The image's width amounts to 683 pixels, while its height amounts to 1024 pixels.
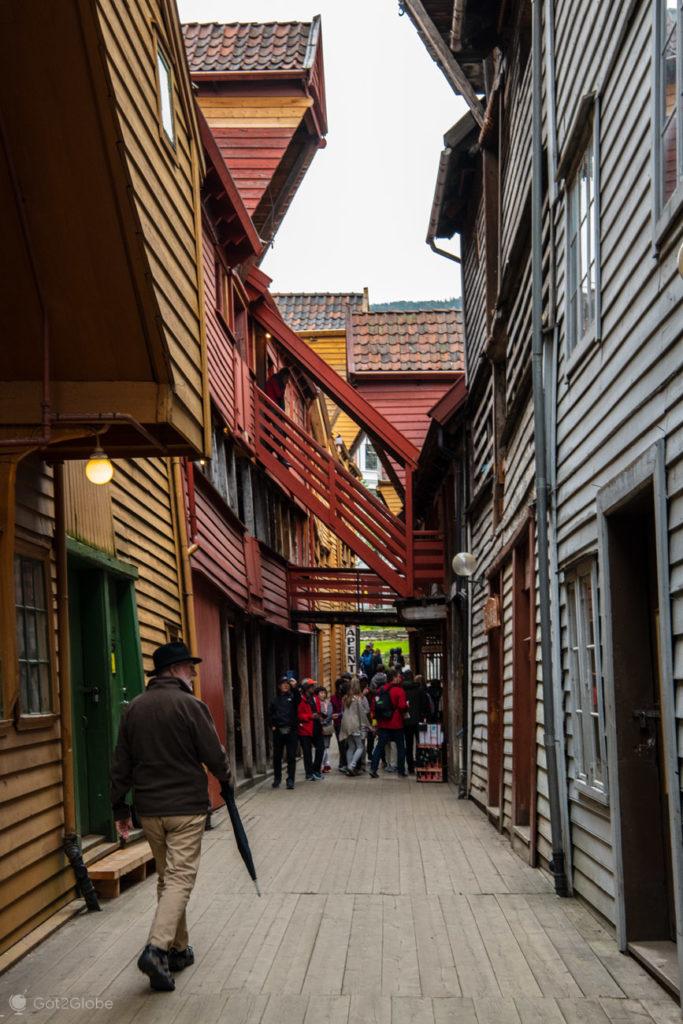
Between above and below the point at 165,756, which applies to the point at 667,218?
above

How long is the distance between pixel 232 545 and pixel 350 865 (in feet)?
29.6

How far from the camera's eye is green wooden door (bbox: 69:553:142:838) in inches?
401

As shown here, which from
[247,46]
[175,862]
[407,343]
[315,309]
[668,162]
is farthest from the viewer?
[315,309]

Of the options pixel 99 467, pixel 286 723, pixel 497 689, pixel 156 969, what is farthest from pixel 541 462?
pixel 286 723

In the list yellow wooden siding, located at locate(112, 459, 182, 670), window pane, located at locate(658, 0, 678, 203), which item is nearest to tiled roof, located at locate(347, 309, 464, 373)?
yellow wooden siding, located at locate(112, 459, 182, 670)

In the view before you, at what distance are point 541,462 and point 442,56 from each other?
26.5ft

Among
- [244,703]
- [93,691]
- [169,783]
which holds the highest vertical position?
[93,691]

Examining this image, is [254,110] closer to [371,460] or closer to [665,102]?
[665,102]

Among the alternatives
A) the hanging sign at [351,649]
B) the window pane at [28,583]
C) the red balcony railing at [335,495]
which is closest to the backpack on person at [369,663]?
the hanging sign at [351,649]

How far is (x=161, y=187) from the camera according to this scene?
9.15m

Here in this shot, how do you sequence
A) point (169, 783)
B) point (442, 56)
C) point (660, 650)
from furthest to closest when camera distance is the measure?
point (442, 56) < point (169, 783) < point (660, 650)

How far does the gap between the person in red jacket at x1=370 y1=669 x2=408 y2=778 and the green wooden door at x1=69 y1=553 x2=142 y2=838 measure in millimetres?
10770

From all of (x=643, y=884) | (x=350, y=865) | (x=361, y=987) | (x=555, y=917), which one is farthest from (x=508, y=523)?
(x=361, y=987)

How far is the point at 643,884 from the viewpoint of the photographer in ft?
23.3
